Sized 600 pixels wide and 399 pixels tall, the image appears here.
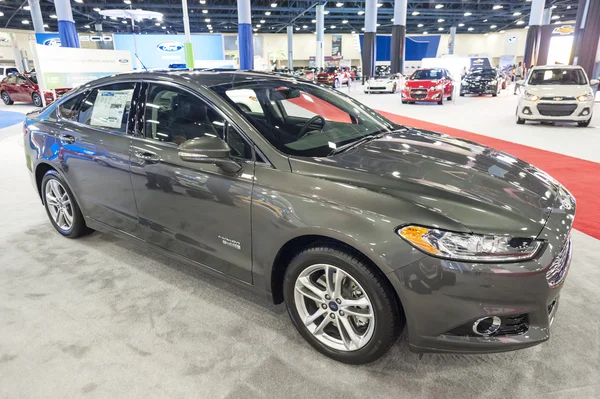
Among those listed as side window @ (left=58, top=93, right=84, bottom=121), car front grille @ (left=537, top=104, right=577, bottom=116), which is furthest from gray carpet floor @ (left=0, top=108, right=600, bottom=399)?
car front grille @ (left=537, top=104, right=577, bottom=116)

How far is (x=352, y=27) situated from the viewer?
Answer: 157 ft

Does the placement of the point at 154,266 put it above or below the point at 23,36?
below

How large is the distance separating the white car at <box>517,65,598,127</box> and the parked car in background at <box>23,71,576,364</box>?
7872mm

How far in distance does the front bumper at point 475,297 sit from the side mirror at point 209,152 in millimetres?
1032

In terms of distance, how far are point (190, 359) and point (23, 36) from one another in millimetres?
46436

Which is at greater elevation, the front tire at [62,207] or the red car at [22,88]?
the red car at [22,88]

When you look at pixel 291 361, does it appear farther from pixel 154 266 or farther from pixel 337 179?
pixel 154 266

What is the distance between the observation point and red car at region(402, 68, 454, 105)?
47.7 ft

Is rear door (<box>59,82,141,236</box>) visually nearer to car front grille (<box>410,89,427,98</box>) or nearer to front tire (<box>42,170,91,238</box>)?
front tire (<box>42,170,91,238</box>)

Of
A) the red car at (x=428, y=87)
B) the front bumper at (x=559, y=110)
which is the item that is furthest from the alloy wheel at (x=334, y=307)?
the red car at (x=428, y=87)

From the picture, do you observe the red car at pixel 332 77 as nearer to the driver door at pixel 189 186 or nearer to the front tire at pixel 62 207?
the front tire at pixel 62 207

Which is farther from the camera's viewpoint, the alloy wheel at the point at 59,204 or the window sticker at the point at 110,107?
the alloy wheel at the point at 59,204

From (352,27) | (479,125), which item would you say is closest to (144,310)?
(479,125)

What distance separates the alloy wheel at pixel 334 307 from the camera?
1.89m
